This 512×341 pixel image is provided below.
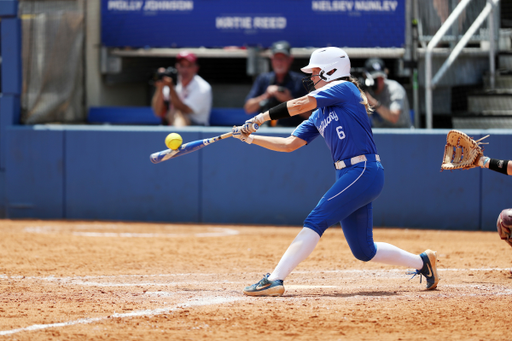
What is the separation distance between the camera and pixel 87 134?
9.15 m

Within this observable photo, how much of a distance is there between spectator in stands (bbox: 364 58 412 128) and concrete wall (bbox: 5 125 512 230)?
0.28 m

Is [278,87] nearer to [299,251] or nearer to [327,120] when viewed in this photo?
[327,120]

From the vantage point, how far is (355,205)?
4629 millimetres

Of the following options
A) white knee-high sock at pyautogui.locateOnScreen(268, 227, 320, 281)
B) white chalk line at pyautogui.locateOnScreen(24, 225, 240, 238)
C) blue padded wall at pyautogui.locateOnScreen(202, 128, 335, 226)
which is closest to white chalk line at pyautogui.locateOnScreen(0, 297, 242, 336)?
white knee-high sock at pyautogui.locateOnScreen(268, 227, 320, 281)

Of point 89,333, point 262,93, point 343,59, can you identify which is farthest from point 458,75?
point 89,333

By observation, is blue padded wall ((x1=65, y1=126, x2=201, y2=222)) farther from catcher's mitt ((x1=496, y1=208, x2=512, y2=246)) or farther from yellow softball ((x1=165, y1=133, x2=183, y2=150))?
catcher's mitt ((x1=496, y1=208, x2=512, y2=246))

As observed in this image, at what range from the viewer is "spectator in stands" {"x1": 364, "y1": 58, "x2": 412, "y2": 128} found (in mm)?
8602

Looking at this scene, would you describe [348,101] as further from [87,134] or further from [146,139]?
[87,134]

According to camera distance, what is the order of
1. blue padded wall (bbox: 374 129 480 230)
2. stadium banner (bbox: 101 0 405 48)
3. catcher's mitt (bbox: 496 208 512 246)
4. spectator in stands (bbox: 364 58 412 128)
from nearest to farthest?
catcher's mitt (bbox: 496 208 512 246), blue padded wall (bbox: 374 129 480 230), spectator in stands (bbox: 364 58 412 128), stadium banner (bbox: 101 0 405 48)

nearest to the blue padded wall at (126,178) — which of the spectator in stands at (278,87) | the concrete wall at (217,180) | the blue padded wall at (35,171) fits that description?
the concrete wall at (217,180)

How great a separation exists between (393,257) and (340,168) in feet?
2.58

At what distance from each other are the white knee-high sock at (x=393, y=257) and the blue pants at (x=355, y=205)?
90 mm

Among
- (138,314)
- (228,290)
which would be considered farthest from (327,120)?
(138,314)

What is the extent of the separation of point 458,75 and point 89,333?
7022 mm
